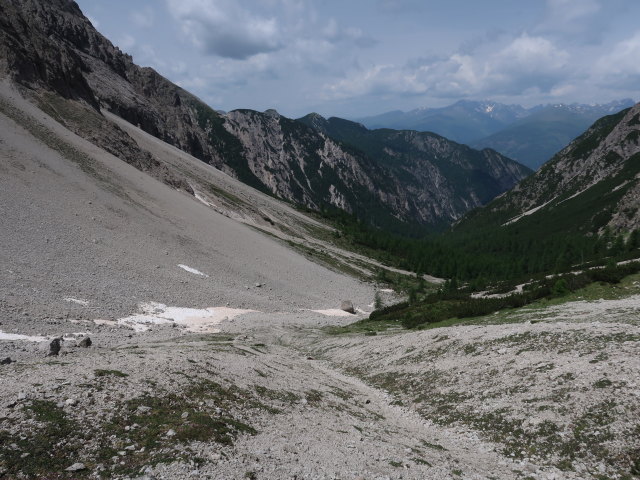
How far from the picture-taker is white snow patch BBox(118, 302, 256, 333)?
3877cm

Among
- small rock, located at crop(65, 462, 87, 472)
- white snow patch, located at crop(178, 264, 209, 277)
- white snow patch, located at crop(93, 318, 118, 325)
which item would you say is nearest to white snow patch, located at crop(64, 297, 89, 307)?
white snow patch, located at crop(93, 318, 118, 325)

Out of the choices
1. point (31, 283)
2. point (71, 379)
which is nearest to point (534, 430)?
point (71, 379)

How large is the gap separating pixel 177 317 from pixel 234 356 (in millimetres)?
21892

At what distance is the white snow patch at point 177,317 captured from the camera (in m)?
38.8

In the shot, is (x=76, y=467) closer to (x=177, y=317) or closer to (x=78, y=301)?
(x=78, y=301)

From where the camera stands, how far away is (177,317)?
4428 centimetres

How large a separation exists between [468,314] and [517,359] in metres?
17.3

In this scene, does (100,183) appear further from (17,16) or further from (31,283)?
(17,16)

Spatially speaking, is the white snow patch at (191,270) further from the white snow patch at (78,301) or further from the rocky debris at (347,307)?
the rocky debris at (347,307)

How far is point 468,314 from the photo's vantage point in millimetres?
37844

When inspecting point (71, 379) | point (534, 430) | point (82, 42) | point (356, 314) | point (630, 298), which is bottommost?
point (356, 314)

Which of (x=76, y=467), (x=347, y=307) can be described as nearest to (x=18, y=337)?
(x=76, y=467)

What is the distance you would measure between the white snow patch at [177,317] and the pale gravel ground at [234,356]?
40.8 inches

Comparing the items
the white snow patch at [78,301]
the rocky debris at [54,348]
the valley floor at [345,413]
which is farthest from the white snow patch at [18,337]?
the white snow patch at [78,301]
